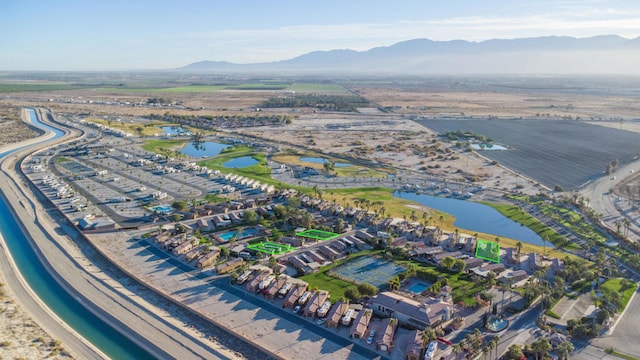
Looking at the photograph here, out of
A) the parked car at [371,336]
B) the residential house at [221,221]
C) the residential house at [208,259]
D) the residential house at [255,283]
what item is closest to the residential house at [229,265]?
the residential house at [208,259]

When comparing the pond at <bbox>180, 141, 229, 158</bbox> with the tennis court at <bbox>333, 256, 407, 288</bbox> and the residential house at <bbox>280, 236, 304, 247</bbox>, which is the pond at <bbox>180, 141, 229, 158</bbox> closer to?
the residential house at <bbox>280, 236, 304, 247</bbox>

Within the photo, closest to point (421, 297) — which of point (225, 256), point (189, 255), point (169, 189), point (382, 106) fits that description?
point (225, 256)

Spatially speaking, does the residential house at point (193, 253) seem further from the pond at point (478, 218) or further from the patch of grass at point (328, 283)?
the pond at point (478, 218)

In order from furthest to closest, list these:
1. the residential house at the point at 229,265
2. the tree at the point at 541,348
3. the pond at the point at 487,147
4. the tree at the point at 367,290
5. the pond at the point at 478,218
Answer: the pond at the point at 487,147 → the pond at the point at 478,218 → the residential house at the point at 229,265 → the tree at the point at 367,290 → the tree at the point at 541,348

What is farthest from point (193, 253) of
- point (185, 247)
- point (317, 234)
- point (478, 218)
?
point (478, 218)

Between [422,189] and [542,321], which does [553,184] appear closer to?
[422,189]

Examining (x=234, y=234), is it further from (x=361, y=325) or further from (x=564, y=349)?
(x=564, y=349)
